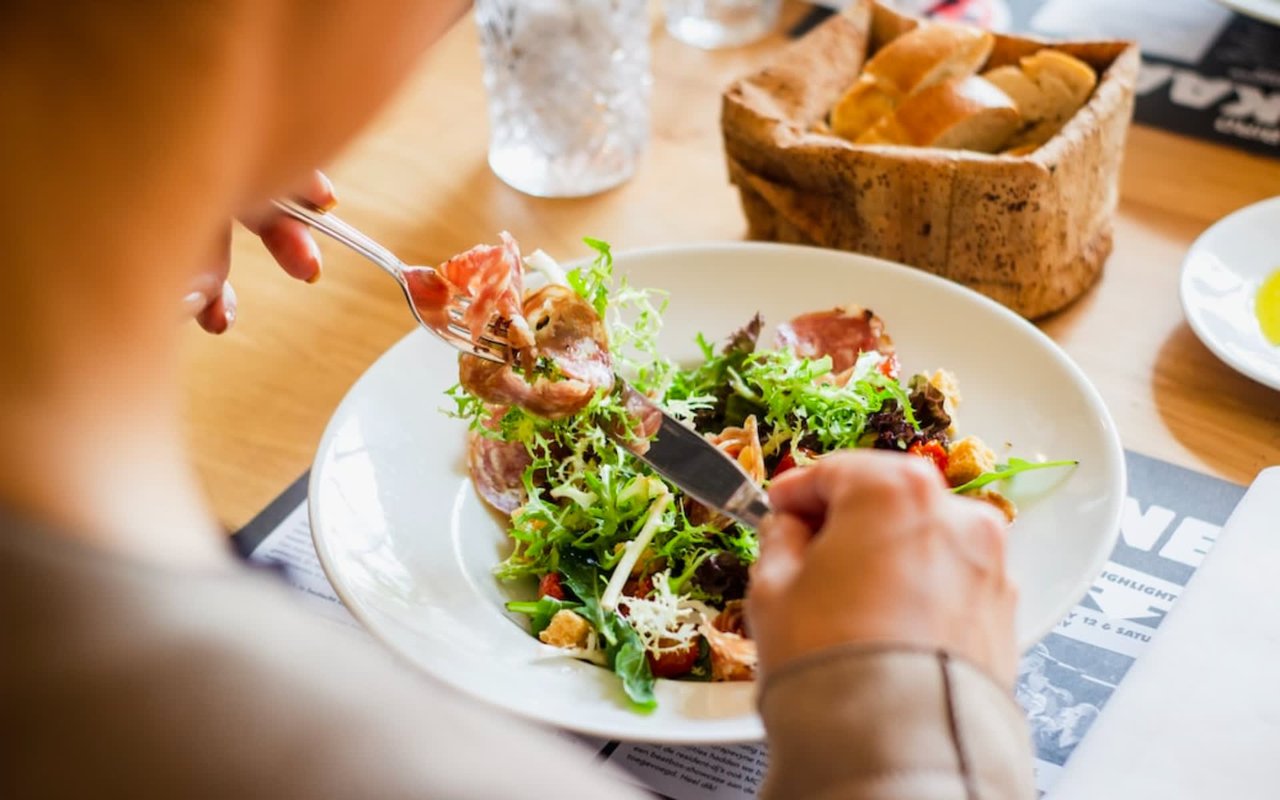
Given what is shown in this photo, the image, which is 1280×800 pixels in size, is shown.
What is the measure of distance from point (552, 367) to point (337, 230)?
0.21 m

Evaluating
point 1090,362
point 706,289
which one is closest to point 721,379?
point 706,289

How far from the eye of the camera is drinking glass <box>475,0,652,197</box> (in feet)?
5.30

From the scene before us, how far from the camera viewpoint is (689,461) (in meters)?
→ 1.02

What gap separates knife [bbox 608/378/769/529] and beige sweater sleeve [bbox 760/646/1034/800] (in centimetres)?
28

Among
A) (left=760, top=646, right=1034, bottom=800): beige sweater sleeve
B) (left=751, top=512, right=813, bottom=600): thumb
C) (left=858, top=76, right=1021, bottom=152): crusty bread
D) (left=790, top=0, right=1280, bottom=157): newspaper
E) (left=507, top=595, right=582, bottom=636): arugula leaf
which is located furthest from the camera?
(left=790, top=0, right=1280, bottom=157): newspaper

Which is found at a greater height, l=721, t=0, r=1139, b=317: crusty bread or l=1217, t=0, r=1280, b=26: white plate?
l=1217, t=0, r=1280, b=26: white plate

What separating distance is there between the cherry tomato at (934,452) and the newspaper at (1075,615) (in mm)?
170

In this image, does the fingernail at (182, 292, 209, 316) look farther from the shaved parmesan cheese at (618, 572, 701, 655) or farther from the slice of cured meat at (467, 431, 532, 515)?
the shaved parmesan cheese at (618, 572, 701, 655)

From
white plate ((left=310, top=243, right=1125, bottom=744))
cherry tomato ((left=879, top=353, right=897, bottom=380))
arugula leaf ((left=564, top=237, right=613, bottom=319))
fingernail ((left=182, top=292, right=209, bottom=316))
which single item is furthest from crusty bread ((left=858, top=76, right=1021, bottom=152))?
fingernail ((left=182, top=292, right=209, bottom=316))

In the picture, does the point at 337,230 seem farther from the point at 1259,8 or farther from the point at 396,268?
the point at 1259,8

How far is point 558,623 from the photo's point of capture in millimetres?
1012

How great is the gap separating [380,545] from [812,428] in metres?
0.41

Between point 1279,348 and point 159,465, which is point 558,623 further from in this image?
point 1279,348

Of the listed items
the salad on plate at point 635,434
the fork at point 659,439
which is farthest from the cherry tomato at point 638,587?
the fork at point 659,439
